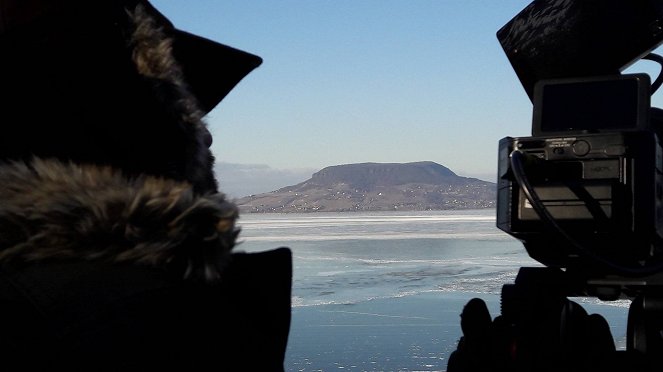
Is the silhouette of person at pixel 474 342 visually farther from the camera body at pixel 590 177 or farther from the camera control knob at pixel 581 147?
the camera control knob at pixel 581 147

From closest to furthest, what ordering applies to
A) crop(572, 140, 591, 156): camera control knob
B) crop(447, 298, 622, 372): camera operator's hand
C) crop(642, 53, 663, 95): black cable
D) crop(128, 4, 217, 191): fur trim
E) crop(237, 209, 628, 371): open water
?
crop(128, 4, 217, 191): fur trim → crop(447, 298, 622, 372): camera operator's hand → crop(572, 140, 591, 156): camera control knob → crop(642, 53, 663, 95): black cable → crop(237, 209, 628, 371): open water

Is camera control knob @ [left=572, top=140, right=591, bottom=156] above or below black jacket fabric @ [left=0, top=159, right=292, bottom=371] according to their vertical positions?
above

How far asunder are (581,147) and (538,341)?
16.4 inches

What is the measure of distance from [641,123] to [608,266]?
343 millimetres

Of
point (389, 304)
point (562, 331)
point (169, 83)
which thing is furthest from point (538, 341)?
point (389, 304)

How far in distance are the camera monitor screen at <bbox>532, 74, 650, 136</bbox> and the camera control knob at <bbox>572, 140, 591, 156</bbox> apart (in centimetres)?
4

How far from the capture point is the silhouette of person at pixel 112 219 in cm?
67

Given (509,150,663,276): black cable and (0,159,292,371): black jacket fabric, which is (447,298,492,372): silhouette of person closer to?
(509,150,663,276): black cable

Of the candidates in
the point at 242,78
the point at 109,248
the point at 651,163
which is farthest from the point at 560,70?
the point at 109,248

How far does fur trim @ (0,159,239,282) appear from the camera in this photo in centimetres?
72

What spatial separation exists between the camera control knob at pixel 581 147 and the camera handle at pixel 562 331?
30cm

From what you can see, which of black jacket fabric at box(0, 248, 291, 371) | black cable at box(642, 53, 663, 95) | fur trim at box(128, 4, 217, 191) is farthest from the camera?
black cable at box(642, 53, 663, 95)

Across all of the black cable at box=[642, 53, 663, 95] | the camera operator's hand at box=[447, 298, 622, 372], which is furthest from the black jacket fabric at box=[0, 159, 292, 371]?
the black cable at box=[642, 53, 663, 95]

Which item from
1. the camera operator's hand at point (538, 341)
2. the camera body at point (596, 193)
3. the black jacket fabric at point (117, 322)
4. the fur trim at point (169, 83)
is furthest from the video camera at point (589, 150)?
the black jacket fabric at point (117, 322)
